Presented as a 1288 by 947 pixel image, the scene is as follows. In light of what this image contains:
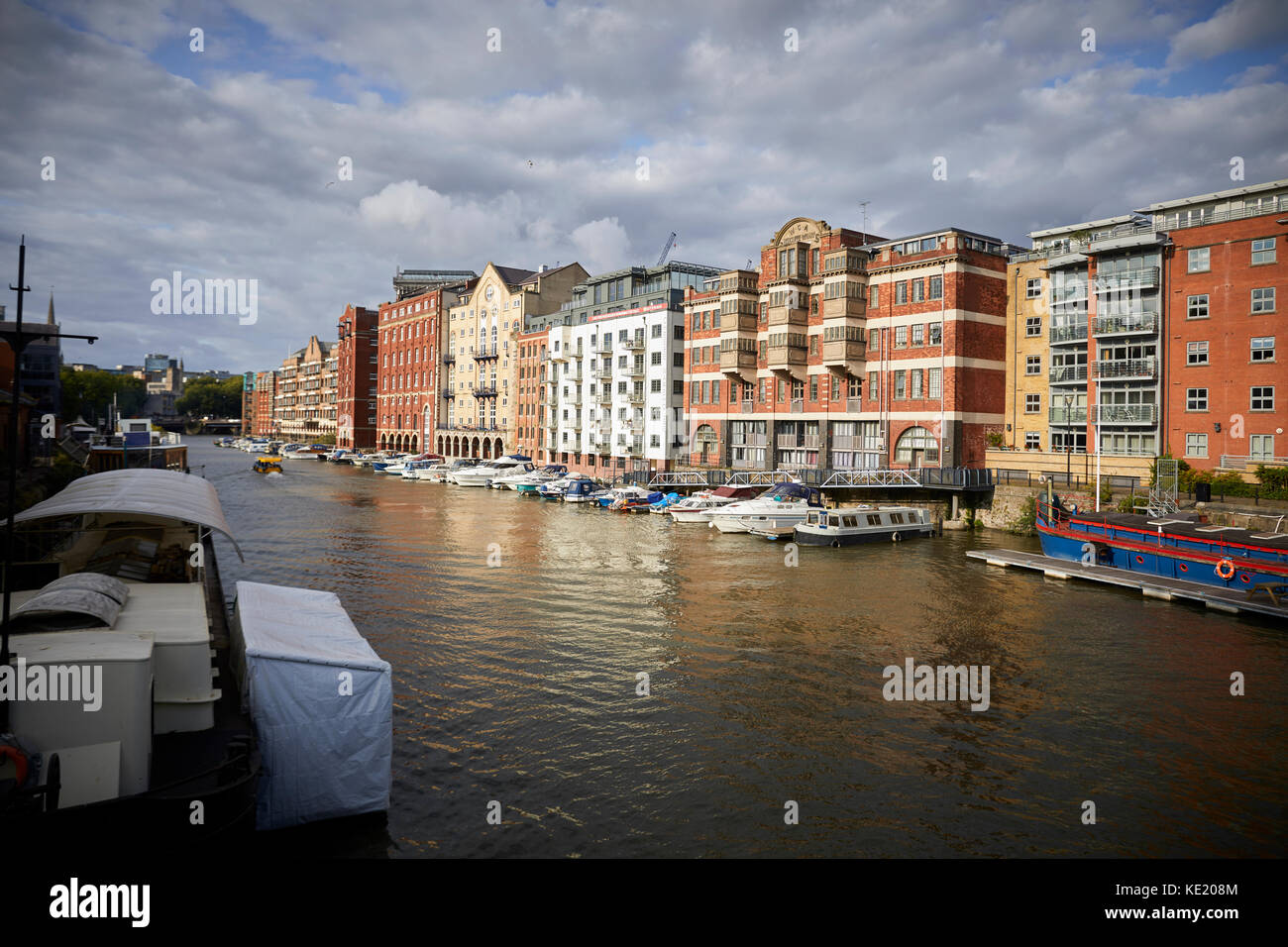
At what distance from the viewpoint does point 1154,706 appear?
728 inches

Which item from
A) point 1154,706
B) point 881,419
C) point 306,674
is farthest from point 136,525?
point 881,419

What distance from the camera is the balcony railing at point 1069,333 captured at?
4891 cm

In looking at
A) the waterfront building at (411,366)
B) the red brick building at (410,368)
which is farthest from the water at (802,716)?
the waterfront building at (411,366)

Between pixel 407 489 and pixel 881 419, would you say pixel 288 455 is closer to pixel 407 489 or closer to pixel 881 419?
pixel 407 489

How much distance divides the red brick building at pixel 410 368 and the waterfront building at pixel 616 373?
2989 cm

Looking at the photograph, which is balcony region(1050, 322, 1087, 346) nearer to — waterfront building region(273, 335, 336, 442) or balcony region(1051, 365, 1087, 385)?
balcony region(1051, 365, 1087, 385)

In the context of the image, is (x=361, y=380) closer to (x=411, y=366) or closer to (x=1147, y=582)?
(x=411, y=366)

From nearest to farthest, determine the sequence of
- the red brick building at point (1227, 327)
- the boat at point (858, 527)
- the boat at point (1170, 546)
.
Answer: the boat at point (1170, 546) < the red brick building at point (1227, 327) < the boat at point (858, 527)

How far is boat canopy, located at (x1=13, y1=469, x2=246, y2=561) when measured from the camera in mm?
16438

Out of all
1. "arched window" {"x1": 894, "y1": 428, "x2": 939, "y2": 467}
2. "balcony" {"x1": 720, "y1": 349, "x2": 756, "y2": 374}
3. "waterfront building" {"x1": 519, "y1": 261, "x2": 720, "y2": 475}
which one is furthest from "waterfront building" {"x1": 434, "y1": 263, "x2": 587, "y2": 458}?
"arched window" {"x1": 894, "y1": 428, "x2": 939, "y2": 467}

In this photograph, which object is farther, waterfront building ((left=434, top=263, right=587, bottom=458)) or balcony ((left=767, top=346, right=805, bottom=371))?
waterfront building ((left=434, top=263, right=587, bottom=458))

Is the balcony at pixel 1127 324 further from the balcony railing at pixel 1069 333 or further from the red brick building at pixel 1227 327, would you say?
the balcony railing at pixel 1069 333

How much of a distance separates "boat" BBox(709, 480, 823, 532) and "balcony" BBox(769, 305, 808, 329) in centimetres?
1738

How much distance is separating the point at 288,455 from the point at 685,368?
95.5 m
